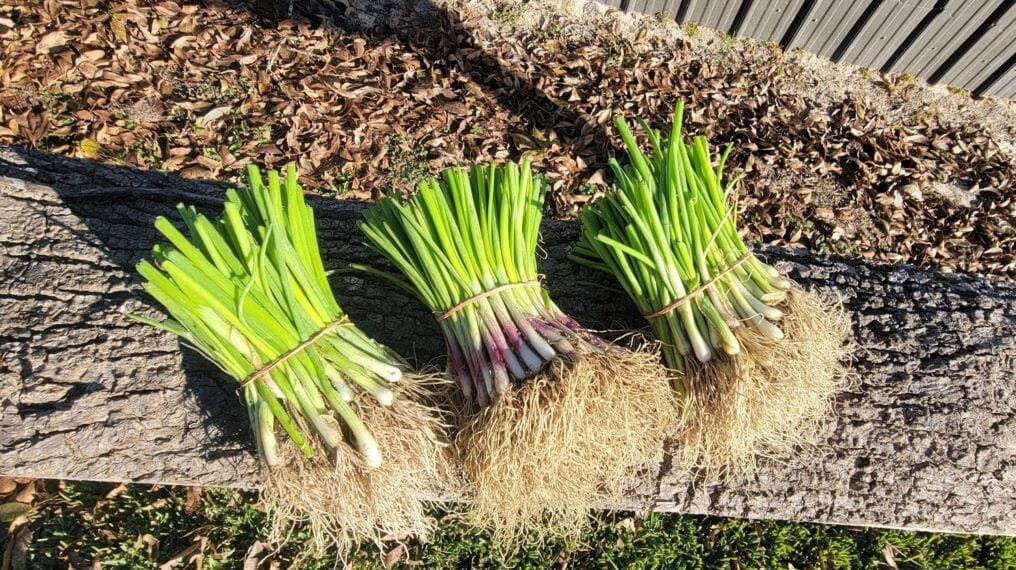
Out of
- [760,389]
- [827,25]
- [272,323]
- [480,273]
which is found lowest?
[272,323]

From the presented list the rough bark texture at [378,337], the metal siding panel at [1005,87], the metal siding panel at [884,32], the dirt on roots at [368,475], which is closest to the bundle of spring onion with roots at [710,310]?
the rough bark texture at [378,337]

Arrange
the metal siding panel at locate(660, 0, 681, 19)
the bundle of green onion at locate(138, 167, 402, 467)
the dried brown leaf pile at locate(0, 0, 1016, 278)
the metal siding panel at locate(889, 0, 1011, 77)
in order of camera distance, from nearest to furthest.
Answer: the bundle of green onion at locate(138, 167, 402, 467)
the dried brown leaf pile at locate(0, 0, 1016, 278)
the metal siding panel at locate(889, 0, 1011, 77)
the metal siding panel at locate(660, 0, 681, 19)

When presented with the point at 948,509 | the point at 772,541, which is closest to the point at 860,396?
the point at 948,509

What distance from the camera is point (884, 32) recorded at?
3.58 meters

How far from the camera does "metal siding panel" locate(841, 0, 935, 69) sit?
343 cm

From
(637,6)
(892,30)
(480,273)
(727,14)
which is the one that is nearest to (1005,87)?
(892,30)

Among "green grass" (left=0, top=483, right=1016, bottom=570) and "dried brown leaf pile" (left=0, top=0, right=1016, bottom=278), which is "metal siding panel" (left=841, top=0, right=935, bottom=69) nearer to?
"dried brown leaf pile" (left=0, top=0, right=1016, bottom=278)

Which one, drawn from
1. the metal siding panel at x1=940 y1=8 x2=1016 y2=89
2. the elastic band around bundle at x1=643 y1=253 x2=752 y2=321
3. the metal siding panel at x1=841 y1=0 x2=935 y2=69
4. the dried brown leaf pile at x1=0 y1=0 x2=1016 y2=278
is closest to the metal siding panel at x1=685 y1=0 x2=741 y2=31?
the dried brown leaf pile at x1=0 y1=0 x2=1016 y2=278

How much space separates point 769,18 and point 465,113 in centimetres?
192

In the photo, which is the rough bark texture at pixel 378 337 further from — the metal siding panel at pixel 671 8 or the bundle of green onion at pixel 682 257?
the metal siding panel at pixel 671 8

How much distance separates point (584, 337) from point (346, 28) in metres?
2.43

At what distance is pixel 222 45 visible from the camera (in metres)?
3.17

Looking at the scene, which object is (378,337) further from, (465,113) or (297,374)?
(465,113)

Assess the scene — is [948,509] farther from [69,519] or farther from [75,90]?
[75,90]
